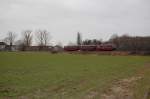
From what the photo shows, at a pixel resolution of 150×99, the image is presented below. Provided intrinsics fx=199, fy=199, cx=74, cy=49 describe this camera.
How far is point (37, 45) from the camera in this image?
393 feet

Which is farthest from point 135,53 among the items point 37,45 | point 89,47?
point 37,45

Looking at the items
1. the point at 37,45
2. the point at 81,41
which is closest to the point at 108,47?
the point at 81,41

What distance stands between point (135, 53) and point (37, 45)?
69.5 meters

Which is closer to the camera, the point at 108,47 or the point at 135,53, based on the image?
the point at 135,53

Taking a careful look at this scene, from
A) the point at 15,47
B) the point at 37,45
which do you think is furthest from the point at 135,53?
the point at 15,47

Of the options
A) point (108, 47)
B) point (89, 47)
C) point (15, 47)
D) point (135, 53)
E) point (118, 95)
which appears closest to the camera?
point (118, 95)

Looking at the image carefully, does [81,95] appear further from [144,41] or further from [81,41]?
[81,41]

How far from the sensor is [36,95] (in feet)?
26.8

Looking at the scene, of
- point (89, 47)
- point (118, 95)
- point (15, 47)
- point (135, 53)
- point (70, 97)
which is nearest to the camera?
point (70, 97)

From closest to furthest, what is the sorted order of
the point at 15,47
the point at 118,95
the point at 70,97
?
the point at 70,97
the point at 118,95
the point at 15,47

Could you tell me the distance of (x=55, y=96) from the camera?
816 centimetres

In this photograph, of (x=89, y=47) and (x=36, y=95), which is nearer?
(x=36, y=95)

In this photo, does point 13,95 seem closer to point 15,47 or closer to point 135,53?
point 135,53

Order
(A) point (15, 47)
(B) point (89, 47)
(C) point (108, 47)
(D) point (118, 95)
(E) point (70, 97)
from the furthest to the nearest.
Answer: (A) point (15, 47) < (B) point (89, 47) < (C) point (108, 47) < (D) point (118, 95) < (E) point (70, 97)
